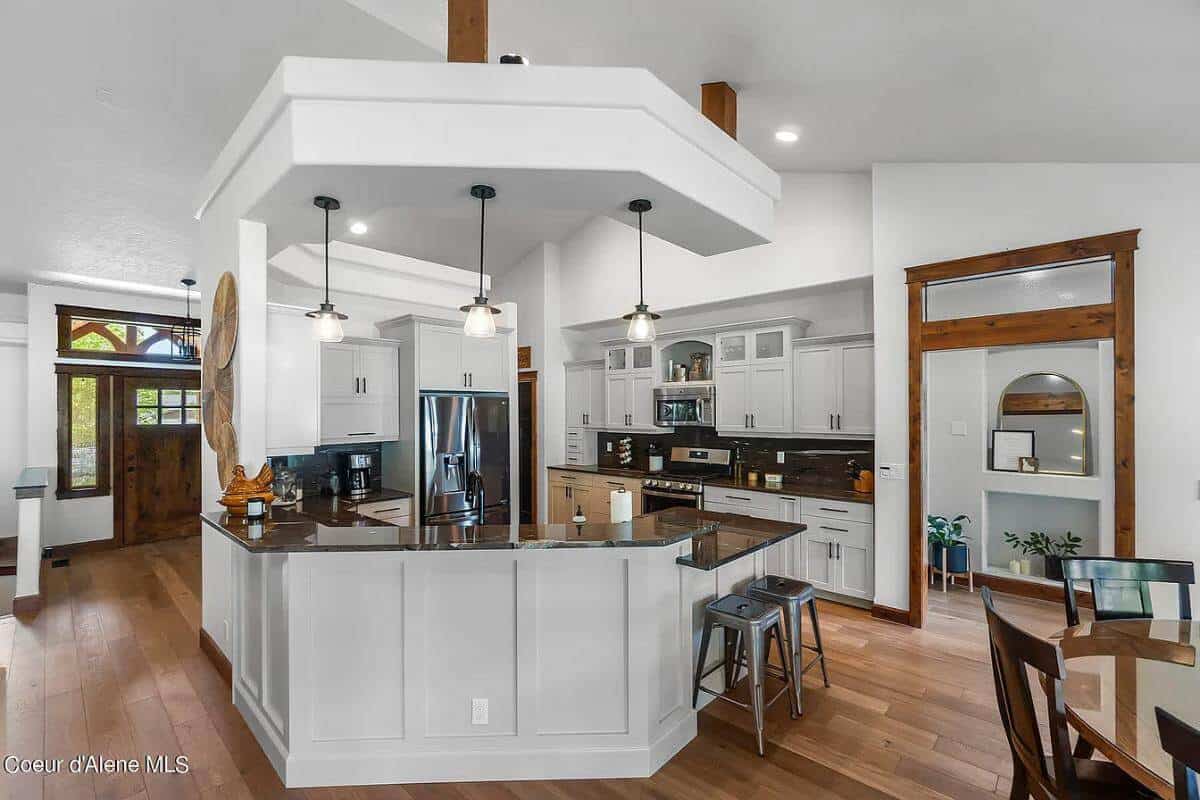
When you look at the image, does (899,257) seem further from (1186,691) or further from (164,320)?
(164,320)

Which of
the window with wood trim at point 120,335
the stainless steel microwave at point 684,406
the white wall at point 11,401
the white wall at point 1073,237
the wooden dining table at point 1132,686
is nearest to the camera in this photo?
the wooden dining table at point 1132,686

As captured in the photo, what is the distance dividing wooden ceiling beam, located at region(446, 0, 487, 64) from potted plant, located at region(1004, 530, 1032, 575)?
194 inches

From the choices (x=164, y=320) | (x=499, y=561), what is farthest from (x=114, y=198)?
(x=499, y=561)

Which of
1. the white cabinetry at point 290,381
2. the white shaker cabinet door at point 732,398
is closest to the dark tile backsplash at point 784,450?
the white shaker cabinet door at point 732,398

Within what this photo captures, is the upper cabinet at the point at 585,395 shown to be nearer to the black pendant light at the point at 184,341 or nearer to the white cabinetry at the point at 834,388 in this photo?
the white cabinetry at the point at 834,388

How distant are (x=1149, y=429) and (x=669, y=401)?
3.55 m

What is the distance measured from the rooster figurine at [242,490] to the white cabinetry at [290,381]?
1042mm

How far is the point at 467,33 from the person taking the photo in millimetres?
2148

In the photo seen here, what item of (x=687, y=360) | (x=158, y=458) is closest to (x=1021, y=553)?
(x=687, y=360)

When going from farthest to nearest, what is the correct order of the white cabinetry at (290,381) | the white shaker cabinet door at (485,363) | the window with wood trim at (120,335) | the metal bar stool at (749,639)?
the window with wood trim at (120,335) < the white shaker cabinet door at (485,363) < the white cabinetry at (290,381) < the metal bar stool at (749,639)

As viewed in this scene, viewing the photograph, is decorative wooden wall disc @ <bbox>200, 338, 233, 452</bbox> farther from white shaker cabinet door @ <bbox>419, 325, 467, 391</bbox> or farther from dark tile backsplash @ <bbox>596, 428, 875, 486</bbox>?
dark tile backsplash @ <bbox>596, 428, 875, 486</bbox>

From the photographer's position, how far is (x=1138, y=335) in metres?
3.19

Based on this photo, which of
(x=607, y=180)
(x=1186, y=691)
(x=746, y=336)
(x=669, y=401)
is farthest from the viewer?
(x=669, y=401)

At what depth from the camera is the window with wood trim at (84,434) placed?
604cm
